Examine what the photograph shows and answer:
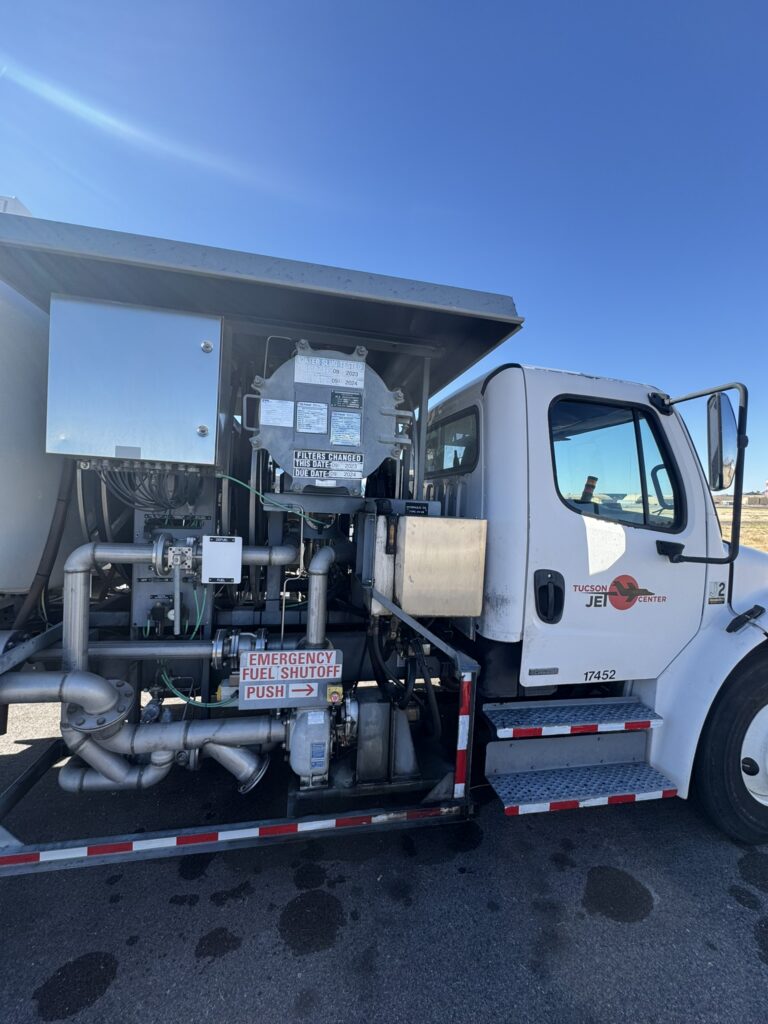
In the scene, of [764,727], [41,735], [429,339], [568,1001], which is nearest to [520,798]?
[568,1001]

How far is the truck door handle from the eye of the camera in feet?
7.79

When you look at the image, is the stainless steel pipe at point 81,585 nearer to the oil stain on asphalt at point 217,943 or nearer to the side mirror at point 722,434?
the oil stain on asphalt at point 217,943

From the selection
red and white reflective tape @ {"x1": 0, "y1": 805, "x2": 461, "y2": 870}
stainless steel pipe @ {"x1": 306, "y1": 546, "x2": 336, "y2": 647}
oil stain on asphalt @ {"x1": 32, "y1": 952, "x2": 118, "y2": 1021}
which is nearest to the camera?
oil stain on asphalt @ {"x1": 32, "y1": 952, "x2": 118, "y2": 1021}

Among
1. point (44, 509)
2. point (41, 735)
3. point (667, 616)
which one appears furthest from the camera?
point (41, 735)

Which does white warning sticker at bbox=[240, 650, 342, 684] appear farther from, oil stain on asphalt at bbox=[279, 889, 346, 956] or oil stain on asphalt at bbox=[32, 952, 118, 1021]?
oil stain on asphalt at bbox=[32, 952, 118, 1021]

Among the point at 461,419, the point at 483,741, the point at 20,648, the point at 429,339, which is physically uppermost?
the point at 429,339

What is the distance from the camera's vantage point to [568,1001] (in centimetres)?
181

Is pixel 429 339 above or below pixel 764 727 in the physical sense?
above

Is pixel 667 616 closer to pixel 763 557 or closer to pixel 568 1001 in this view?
pixel 763 557

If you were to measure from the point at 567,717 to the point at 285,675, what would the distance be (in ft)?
5.09

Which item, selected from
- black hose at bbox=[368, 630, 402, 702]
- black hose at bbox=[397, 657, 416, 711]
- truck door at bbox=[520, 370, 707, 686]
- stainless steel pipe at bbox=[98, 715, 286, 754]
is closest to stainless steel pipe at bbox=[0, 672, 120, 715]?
stainless steel pipe at bbox=[98, 715, 286, 754]

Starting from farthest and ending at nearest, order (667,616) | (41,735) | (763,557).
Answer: (41,735), (763,557), (667,616)

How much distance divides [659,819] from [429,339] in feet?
10.9

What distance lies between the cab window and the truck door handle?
0.77m
